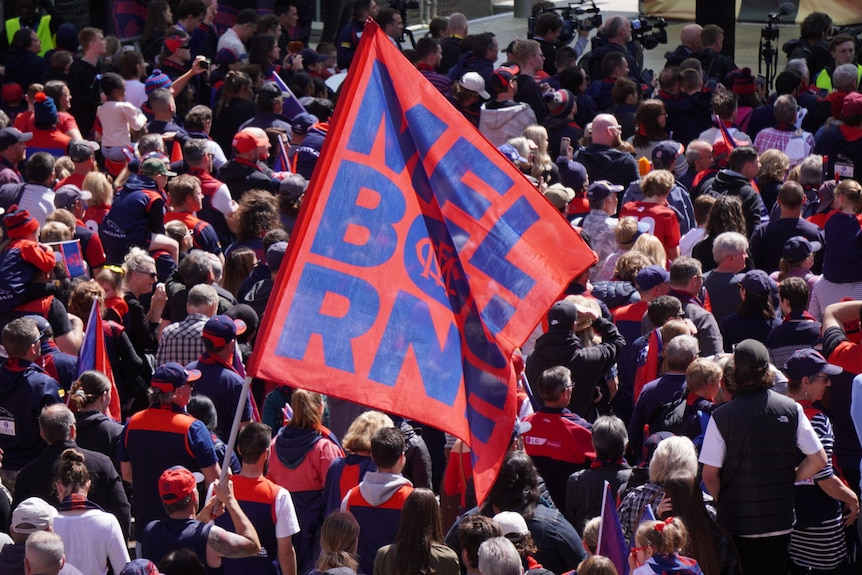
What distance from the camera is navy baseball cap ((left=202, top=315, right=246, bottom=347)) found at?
7371 millimetres

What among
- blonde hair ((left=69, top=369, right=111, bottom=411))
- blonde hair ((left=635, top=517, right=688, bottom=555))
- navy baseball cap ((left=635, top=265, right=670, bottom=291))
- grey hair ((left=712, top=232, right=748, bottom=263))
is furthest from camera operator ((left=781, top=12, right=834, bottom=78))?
blonde hair ((left=635, top=517, right=688, bottom=555))

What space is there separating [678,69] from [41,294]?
22.0 ft

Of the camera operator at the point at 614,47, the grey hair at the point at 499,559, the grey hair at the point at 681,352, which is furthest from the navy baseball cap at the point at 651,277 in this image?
the camera operator at the point at 614,47

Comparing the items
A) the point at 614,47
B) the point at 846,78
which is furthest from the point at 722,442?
the point at 614,47

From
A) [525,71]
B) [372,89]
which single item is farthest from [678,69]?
[372,89]

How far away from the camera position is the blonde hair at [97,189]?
1004 cm

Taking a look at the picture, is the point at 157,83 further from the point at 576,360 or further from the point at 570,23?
the point at 576,360

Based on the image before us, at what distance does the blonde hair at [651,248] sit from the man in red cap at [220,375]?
2664 millimetres

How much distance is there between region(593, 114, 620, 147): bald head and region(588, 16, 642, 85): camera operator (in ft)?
10.3

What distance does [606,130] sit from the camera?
11.0 meters

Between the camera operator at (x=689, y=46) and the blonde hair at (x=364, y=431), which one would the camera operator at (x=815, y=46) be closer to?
the camera operator at (x=689, y=46)

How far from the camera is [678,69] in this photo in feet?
42.2

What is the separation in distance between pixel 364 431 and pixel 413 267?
1.36 m

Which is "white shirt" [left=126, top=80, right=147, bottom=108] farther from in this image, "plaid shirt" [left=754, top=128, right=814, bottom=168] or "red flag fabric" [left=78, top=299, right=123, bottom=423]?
"red flag fabric" [left=78, top=299, right=123, bottom=423]
